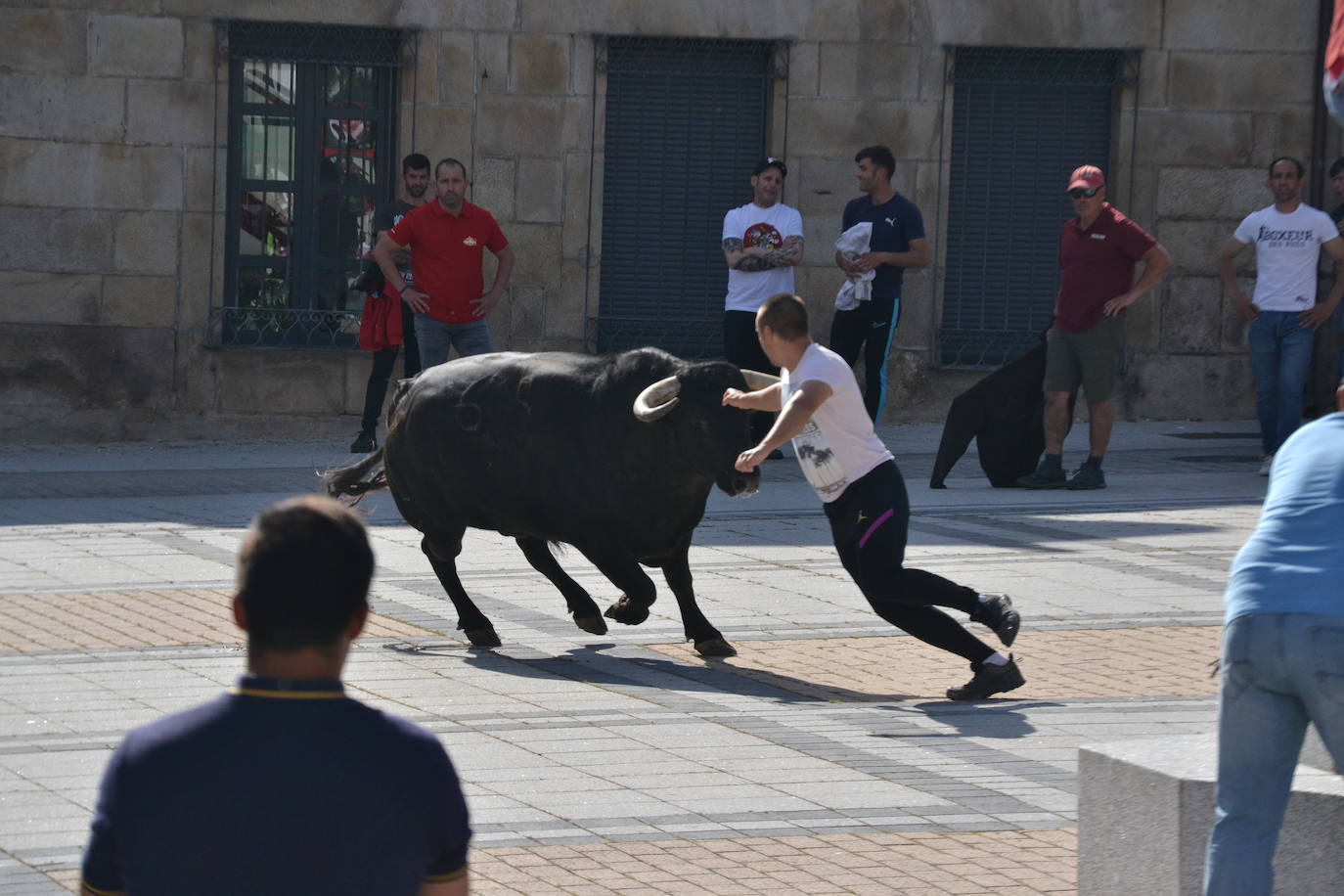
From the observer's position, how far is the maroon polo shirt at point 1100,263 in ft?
44.1

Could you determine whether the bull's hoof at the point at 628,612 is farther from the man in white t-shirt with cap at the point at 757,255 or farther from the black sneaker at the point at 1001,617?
the man in white t-shirt with cap at the point at 757,255

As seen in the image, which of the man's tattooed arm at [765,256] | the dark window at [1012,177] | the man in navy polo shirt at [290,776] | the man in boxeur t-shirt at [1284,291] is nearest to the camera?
the man in navy polo shirt at [290,776]

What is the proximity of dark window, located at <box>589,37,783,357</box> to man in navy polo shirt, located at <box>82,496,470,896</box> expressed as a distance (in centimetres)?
1445

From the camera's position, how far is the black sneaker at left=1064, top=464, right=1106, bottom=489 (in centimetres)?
1374

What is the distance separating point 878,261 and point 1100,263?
164 centimetres

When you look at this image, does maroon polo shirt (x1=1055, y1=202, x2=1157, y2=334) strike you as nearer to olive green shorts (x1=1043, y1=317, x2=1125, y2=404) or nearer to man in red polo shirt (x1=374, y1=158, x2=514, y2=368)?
olive green shorts (x1=1043, y1=317, x2=1125, y2=404)

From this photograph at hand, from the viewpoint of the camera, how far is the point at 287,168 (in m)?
17.0

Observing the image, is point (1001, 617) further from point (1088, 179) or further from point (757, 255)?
point (757, 255)

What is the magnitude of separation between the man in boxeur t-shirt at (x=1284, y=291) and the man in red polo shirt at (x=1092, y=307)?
1129mm

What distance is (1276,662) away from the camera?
4.22 meters

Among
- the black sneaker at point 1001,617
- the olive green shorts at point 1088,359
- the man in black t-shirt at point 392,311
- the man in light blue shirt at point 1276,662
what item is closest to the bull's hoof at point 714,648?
the black sneaker at point 1001,617

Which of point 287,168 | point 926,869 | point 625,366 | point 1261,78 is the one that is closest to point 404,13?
point 287,168

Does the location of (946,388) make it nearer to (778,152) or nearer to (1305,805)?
(778,152)

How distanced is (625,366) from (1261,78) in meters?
10.2
